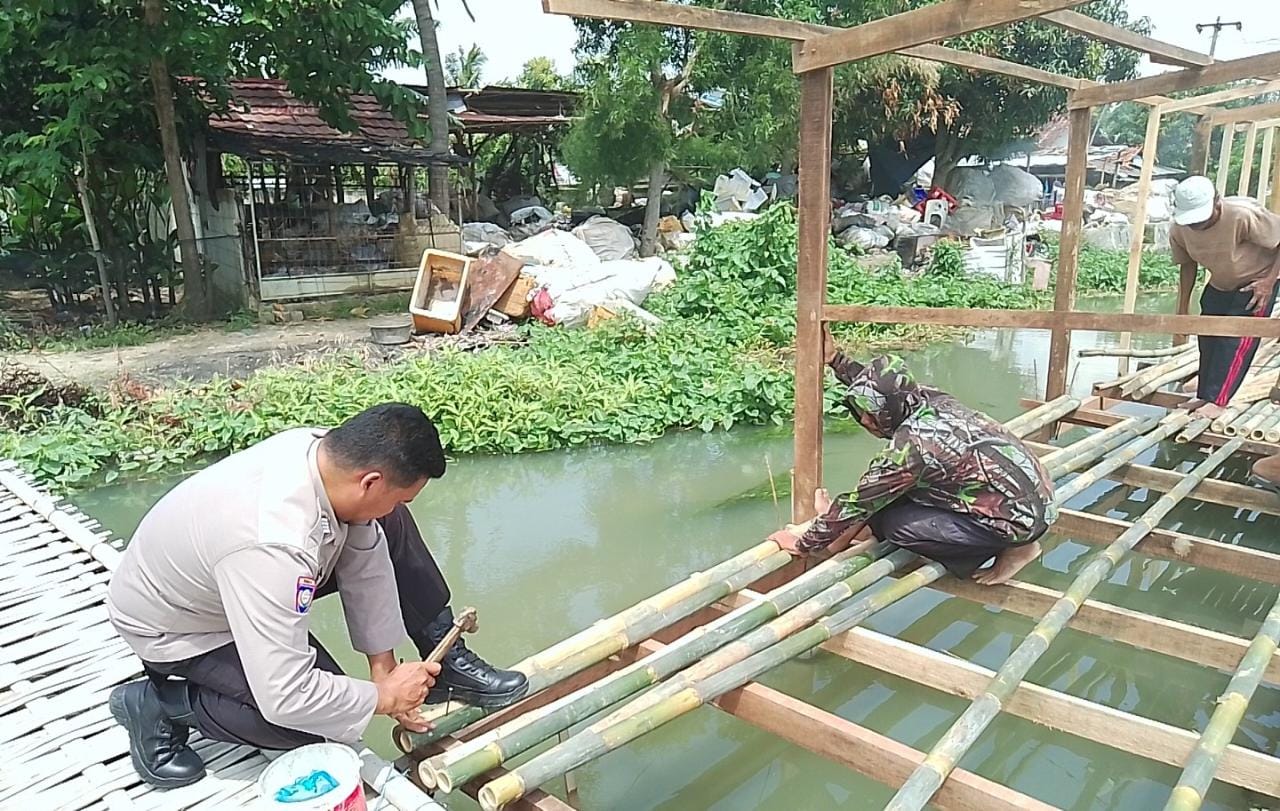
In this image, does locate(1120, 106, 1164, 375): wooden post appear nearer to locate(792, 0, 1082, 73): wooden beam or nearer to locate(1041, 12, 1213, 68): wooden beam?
locate(1041, 12, 1213, 68): wooden beam

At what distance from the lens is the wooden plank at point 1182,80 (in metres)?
4.18

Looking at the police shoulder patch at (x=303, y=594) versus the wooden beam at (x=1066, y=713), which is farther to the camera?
the wooden beam at (x=1066, y=713)

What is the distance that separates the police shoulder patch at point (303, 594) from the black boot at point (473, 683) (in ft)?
1.80

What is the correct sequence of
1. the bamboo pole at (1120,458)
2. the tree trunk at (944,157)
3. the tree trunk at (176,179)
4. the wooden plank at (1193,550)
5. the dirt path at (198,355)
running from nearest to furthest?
1. the wooden plank at (1193,550)
2. the bamboo pole at (1120,458)
3. the dirt path at (198,355)
4. the tree trunk at (176,179)
5. the tree trunk at (944,157)

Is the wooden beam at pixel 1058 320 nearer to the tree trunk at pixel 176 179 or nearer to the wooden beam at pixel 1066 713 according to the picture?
the wooden beam at pixel 1066 713

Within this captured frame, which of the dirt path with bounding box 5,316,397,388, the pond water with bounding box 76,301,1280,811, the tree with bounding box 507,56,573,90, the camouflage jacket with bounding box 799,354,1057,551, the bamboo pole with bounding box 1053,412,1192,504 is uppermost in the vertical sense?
the tree with bounding box 507,56,573,90

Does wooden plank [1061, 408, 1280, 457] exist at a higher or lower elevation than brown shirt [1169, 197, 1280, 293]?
lower

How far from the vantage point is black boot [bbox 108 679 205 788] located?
2197 millimetres

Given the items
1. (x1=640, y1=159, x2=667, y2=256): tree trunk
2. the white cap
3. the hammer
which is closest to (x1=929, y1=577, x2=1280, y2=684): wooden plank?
the hammer

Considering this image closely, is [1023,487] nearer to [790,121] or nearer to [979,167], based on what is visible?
[790,121]

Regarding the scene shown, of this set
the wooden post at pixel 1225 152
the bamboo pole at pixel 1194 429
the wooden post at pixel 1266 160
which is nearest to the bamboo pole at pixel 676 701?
the bamboo pole at pixel 1194 429

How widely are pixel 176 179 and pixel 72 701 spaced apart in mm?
9896

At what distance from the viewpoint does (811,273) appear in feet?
11.9

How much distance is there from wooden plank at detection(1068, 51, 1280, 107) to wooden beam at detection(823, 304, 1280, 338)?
4.91 ft
